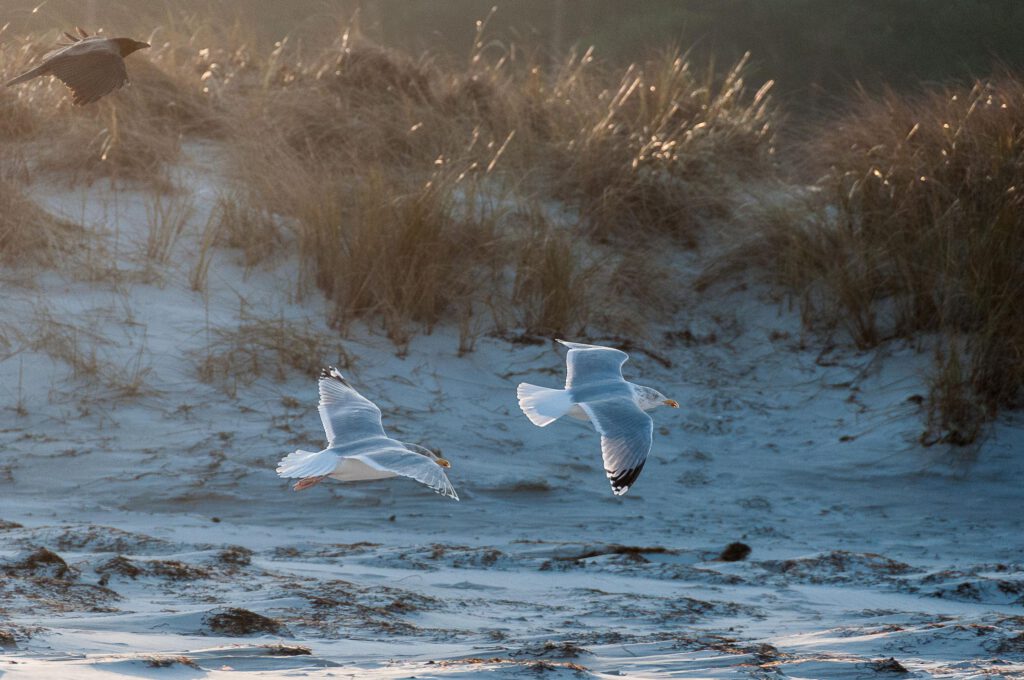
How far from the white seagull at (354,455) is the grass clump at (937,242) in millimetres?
3231

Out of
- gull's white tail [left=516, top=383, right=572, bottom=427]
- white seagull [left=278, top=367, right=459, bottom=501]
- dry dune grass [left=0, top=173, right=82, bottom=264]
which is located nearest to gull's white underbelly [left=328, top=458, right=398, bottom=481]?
white seagull [left=278, top=367, right=459, bottom=501]

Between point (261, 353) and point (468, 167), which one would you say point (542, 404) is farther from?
point (468, 167)

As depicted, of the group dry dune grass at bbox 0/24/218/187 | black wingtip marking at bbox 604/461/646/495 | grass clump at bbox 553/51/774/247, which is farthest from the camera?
grass clump at bbox 553/51/774/247

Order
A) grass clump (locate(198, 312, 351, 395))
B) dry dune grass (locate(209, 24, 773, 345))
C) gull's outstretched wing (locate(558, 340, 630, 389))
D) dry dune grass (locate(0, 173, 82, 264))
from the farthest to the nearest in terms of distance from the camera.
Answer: dry dune grass (locate(209, 24, 773, 345)) < dry dune grass (locate(0, 173, 82, 264)) < grass clump (locate(198, 312, 351, 395)) < gull's outstretched wing (locate(558, 340, 630, 389))

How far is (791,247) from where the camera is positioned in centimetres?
711

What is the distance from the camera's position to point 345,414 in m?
3.31

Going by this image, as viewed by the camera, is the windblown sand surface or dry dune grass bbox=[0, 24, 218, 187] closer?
the windblown sand surface

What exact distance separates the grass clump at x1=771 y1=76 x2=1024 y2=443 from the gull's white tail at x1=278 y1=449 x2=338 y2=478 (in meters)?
3.57

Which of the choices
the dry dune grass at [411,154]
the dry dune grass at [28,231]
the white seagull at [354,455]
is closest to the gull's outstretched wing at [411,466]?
the white seagull at [354,455]

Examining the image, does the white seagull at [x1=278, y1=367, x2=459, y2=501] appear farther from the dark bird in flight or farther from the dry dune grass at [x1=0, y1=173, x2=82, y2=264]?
the dry dune grass at [x1=0, y1=173, x2=82, y2=264]

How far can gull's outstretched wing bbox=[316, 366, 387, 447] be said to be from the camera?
126 inches

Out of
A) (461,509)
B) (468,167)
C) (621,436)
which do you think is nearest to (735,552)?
(461,509)

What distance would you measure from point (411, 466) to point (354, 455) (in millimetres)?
159

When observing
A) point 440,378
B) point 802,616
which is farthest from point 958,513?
point 440,378
